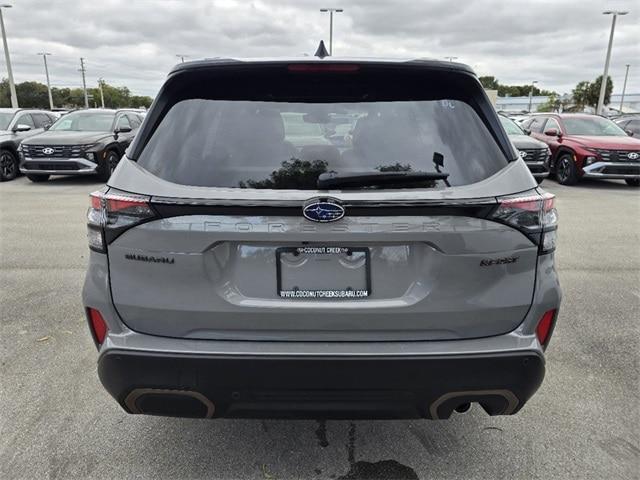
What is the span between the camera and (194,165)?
6.65ft

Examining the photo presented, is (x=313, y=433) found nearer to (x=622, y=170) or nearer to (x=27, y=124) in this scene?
(x=622, y=170)

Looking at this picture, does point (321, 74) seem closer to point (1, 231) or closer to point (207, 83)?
point (207, 83)

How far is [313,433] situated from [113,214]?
1.54 m

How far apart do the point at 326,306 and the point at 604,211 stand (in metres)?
8.85

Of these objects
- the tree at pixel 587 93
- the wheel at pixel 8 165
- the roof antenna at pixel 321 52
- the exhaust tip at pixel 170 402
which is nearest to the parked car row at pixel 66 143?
the wheel at pixel 8 165

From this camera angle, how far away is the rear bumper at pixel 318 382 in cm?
195

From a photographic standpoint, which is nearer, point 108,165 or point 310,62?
point 310,62

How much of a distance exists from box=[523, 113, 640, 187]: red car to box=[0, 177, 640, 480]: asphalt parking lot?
906 cm

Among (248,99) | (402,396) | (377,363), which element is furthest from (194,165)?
(402,396)

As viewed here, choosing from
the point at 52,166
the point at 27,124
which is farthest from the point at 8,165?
the point at 52,166

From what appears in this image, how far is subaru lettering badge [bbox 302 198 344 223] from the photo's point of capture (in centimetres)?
188

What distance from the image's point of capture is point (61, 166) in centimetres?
1178

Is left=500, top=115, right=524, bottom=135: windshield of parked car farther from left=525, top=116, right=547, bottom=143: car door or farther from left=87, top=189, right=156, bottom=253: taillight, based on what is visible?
left=87, top=189, right=156, bottom=253: taillight

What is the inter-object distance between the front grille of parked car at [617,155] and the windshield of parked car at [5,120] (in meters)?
14.9
